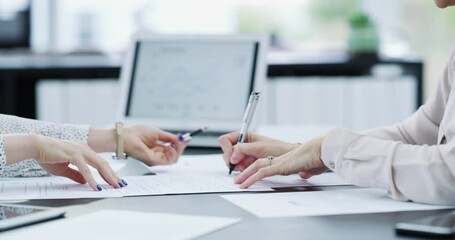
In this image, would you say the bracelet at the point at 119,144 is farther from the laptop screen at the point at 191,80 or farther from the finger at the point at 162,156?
the laptop screen at the point at 191,80

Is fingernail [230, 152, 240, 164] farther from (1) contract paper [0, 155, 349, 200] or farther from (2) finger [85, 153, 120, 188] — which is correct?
(2) finger [85, 153, 120, 188]

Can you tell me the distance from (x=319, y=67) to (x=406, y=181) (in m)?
2.62

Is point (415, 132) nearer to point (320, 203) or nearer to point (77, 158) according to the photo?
point (320, 203)

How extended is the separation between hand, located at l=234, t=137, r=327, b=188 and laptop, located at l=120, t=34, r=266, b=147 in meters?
0.66

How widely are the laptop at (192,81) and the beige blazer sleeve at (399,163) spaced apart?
2.50 ft

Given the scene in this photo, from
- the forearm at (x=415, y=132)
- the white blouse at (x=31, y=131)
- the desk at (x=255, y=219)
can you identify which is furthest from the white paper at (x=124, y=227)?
the forearm at (x=415, y=132)

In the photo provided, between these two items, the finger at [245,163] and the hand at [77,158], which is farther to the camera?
the finger at [245,163]

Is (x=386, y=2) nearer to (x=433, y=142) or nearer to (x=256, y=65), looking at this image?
(x=256, y=65)

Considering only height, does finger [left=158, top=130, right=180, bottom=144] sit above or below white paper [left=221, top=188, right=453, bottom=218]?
A: above

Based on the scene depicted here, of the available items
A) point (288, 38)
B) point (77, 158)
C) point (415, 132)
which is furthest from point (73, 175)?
point (288, 38)

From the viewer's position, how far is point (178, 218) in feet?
3.76

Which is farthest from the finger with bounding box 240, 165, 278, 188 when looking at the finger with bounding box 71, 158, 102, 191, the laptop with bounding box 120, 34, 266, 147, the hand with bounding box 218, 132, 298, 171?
the laptop with bounding box 120, 34, 266, 147

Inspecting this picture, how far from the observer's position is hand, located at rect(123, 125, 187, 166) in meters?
1.77

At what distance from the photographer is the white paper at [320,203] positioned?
1191 millimetres
